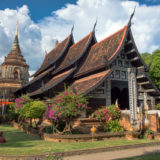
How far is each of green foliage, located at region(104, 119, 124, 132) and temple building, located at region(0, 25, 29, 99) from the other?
102ft

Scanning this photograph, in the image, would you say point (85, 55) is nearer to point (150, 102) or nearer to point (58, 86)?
point (58, 86)

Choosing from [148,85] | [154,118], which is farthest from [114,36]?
[154,118]

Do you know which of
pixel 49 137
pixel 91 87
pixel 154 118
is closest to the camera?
pixel 49 137

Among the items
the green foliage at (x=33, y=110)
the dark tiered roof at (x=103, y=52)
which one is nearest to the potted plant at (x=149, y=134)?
the dark tiered roof at (x=103, y=52)

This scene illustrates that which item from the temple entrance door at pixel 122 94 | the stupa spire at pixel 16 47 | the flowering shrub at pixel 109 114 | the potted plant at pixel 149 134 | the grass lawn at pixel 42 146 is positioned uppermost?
the stupa spire at pixel 16 47

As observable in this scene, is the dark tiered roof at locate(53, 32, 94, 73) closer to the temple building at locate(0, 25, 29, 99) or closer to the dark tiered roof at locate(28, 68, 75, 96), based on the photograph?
the dark tiered roof at locate(28, 68, 75, 96)

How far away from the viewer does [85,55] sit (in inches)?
826

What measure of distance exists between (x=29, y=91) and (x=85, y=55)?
7.66 metres

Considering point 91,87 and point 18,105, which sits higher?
point 91,87

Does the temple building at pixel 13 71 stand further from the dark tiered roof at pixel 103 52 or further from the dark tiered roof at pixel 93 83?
the dark tiered roof at pixel 93 83

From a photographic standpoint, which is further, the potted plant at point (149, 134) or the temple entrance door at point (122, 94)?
the temple entrance door at point (122, 94)

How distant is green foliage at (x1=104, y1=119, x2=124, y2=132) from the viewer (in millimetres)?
12523

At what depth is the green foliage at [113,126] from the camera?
12.5 meters

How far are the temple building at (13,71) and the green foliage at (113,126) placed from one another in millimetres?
31073
